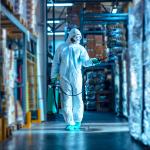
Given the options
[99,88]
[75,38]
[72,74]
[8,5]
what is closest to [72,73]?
[72,74]

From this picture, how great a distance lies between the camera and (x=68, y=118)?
9375 millimetres

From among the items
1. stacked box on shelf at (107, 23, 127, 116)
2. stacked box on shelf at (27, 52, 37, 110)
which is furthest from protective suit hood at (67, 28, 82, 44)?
stacked box on shelf at (107, 23, 127, 116)

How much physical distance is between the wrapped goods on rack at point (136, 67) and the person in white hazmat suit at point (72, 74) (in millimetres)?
2584

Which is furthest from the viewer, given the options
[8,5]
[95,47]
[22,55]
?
[95,47]

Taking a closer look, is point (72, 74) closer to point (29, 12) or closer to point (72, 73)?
point (72, 73)

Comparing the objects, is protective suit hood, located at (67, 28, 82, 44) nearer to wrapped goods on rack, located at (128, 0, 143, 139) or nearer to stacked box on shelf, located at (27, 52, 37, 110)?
stacked box on shelf, located at (27, 52, 37, 110)

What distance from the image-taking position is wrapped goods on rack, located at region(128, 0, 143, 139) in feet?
20.5

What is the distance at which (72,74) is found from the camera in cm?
952

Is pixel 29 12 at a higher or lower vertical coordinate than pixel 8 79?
higher

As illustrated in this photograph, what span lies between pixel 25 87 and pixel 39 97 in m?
1.93

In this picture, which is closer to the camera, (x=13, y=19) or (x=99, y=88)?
(x=13, y=19)

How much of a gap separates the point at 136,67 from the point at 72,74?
10.4ft

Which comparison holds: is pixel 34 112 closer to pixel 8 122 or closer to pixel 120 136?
pixel 8 122

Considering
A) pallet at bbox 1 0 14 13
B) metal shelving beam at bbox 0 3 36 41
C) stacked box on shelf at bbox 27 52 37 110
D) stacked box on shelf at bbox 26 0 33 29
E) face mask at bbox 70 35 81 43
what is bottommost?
stacked box on shelf at bbox 27 52 37 110
